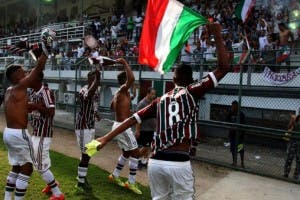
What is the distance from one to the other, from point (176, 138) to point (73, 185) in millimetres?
4251

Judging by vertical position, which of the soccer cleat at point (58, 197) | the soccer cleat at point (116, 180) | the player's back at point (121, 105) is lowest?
the soccer cleat at point (116, 180)

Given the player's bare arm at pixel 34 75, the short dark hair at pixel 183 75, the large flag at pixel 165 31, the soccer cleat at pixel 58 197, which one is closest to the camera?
the short dark hair at pixel 183 75

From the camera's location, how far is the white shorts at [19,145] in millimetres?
6477

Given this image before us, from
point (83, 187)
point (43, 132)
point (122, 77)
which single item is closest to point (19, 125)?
point (43, 132)

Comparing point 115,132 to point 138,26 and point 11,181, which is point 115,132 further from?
point 138,26

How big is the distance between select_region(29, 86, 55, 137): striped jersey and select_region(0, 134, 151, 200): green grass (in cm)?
109

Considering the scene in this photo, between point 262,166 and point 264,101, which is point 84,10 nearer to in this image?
point 264,101

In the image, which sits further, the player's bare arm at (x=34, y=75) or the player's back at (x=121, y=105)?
the player's back at (x=121, y=105)

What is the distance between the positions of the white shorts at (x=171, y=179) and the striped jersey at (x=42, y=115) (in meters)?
3.34

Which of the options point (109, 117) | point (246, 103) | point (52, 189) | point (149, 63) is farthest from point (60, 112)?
point (149, 63)

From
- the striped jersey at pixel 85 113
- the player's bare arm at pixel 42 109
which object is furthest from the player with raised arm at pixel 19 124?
the striped jersey at pixel 85 113

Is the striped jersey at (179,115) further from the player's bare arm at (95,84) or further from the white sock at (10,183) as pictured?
the player's bare arm at (95,84)

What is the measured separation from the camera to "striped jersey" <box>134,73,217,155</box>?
4.47 metres

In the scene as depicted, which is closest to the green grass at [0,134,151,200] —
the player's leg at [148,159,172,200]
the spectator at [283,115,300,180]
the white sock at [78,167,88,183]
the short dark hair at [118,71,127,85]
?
the white sock at [78,167,88,183]
